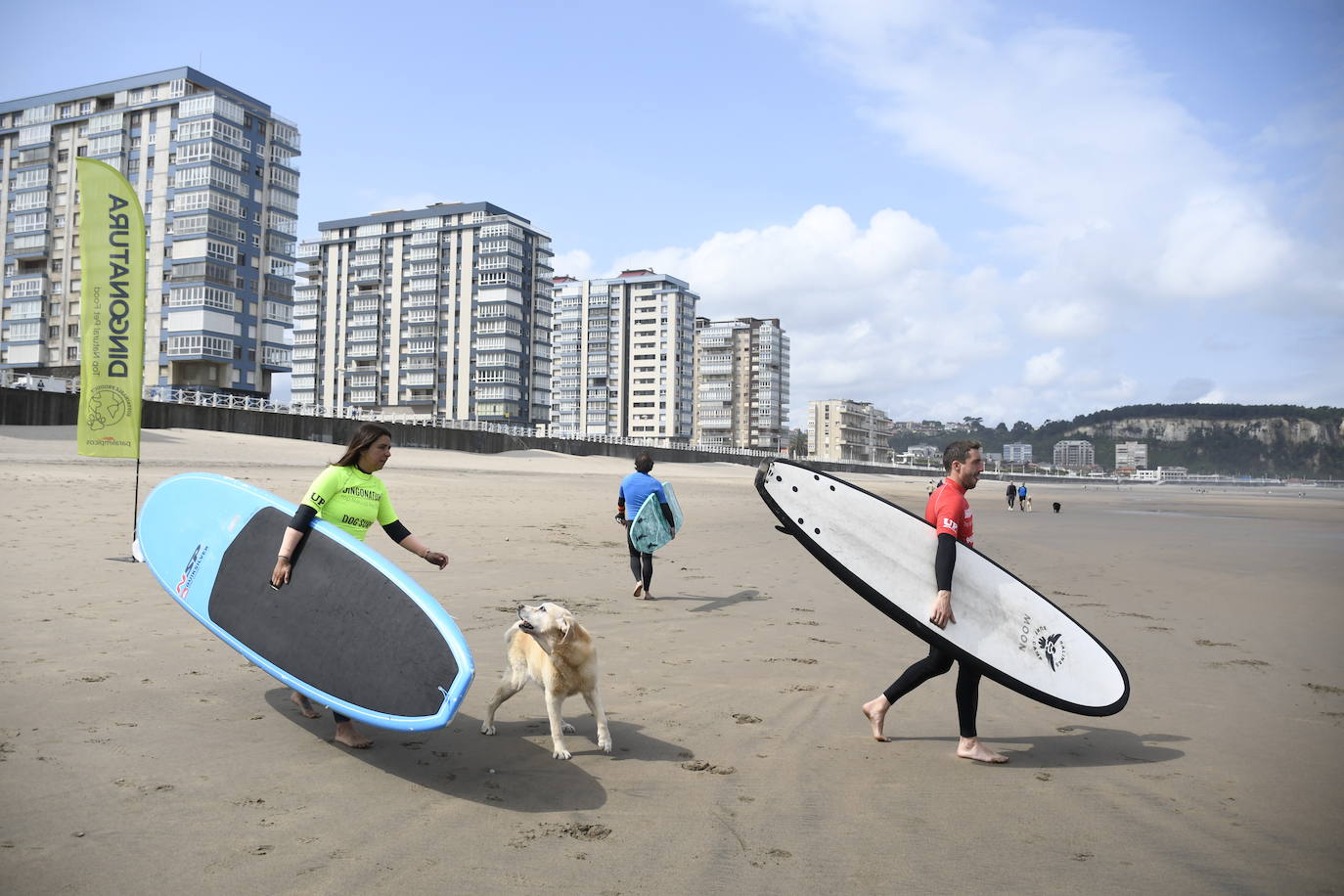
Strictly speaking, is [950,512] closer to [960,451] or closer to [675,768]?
[960,451]

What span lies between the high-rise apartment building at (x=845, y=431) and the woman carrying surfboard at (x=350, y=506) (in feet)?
552

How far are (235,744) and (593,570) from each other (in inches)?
272

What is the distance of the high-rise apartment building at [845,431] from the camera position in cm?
17888

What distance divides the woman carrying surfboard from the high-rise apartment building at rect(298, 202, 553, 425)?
89731 mm

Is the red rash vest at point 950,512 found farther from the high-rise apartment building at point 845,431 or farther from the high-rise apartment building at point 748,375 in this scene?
the high-rise apartment building at point 845,431

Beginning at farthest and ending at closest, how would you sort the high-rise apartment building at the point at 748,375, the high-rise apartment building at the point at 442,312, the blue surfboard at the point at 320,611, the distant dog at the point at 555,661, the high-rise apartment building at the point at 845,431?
the high-rise apartment building at the point at 845,431 → the high-rise apartment building at the point at 748,375 → the high-rise apartment building at the point at 442,312 → the distant dog at the point at 555,661 → the blue surfboard at the point at 320,611

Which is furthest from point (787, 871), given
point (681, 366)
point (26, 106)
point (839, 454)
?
point (839, 454)

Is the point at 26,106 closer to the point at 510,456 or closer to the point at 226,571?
the point at 510,456

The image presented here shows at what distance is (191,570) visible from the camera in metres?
5.60

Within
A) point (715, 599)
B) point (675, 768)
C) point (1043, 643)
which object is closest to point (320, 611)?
point (675, 768)

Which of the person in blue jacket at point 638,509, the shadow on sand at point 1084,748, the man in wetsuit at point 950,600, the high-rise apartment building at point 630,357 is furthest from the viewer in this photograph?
the high-rise apartment building at point 630,357

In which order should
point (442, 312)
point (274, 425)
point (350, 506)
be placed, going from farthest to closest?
point (442, 312) → point (274, 425) → point (350, 506)

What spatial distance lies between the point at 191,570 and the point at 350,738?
1.79 metres

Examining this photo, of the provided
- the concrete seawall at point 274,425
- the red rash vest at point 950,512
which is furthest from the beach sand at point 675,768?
the concrete seawall at point 274,425
